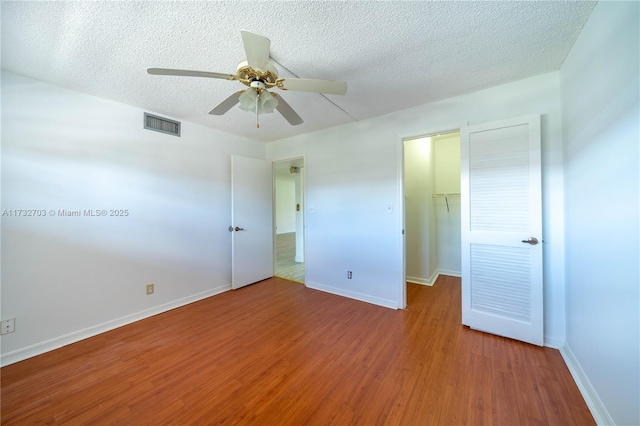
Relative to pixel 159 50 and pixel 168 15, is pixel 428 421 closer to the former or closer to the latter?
pixel 168 15

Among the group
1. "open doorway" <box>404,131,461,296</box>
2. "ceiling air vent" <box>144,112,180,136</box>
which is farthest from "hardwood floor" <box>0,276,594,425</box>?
"ceiling air vent" <box>144,112,180,136</box>

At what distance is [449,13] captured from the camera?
4.44 feet

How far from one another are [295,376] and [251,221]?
2498 mm

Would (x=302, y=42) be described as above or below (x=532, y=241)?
above

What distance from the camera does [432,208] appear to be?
4020mm

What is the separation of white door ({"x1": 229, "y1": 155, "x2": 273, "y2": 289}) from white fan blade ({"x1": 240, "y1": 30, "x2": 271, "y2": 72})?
7.63ft

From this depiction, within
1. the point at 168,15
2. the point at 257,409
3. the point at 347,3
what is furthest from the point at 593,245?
the point at 168,15

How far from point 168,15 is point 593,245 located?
299 centimetres

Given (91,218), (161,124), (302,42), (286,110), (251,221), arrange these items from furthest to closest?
(251,221)
(161,124)
(91,218)
(286,110)
(302,42)

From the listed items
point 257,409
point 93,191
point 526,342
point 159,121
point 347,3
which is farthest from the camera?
point 159,121

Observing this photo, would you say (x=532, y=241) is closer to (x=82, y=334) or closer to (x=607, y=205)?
(x=607, y=205)

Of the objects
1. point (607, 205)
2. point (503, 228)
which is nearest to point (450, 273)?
point (503, 228)

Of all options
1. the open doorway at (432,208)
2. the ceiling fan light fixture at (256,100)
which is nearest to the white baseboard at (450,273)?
the open doorway at (432,208)

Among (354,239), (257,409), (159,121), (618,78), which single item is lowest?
(257,409)
